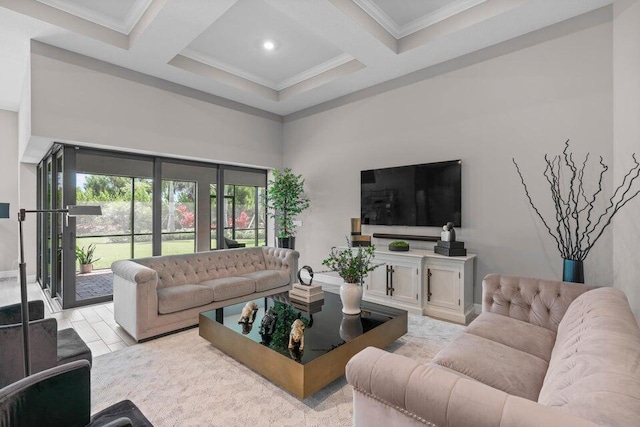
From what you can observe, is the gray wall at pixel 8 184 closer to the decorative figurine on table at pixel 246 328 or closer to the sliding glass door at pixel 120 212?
the sliding glass door at pixel 120 212

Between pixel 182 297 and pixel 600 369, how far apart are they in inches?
138

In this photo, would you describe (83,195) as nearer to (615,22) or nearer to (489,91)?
(489,91)

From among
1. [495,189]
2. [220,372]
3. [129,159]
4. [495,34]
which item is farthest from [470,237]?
[129,159]

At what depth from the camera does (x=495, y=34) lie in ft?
12.3

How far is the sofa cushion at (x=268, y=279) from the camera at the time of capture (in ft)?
14.3

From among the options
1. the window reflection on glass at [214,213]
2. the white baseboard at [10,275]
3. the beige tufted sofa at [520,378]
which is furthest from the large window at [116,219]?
the beige tufted sofa at [520,378]

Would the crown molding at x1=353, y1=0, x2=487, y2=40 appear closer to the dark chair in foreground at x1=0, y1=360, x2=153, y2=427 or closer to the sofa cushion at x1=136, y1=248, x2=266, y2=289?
the sofa cushion at x1=136, y1=248, x2=266, y2=289

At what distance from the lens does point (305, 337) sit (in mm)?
2604

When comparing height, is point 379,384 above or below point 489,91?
below

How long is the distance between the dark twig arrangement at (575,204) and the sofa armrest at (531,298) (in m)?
0.96

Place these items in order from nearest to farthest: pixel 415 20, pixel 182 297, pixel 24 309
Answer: pixel 24 309 < pixel 182 297 < pixel 415 20

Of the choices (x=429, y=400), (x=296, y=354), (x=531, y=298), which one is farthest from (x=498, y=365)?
(x=296, y=354)

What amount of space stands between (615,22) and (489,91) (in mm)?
1253

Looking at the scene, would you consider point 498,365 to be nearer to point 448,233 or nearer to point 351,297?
point 351,297
